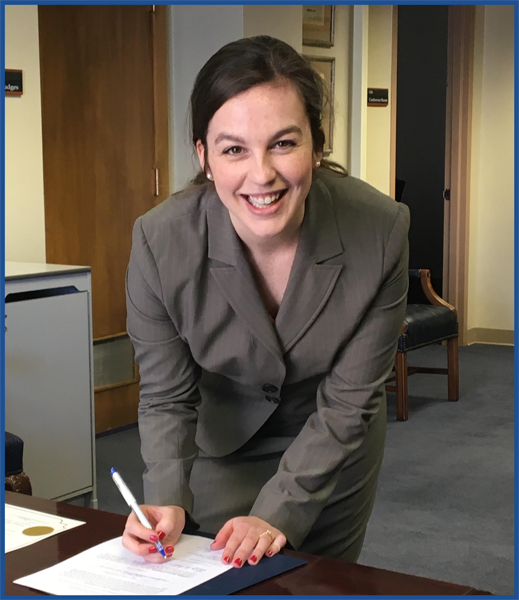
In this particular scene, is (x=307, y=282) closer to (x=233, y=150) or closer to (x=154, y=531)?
(x=233, y=150)

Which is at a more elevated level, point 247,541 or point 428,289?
point 247,541

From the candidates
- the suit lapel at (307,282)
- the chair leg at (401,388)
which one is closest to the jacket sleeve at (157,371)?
the suit lapel at (307,282)

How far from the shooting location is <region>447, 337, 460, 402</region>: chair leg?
18.8 feet

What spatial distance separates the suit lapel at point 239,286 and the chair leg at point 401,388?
11.8 feet

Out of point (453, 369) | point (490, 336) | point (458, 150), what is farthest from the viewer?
point (490, 336)

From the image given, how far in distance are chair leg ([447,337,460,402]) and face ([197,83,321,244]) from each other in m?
4.40

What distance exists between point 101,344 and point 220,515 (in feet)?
10.7

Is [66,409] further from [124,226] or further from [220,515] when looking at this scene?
[220,515]

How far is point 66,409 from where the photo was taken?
372 centimetres

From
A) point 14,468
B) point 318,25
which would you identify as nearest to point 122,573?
point 14,468

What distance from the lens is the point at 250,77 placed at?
59.2 inches

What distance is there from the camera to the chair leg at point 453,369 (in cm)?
572

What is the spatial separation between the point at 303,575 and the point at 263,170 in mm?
687

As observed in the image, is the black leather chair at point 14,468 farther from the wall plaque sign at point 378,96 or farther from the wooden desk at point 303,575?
the wall plaque sign at point 378,96
